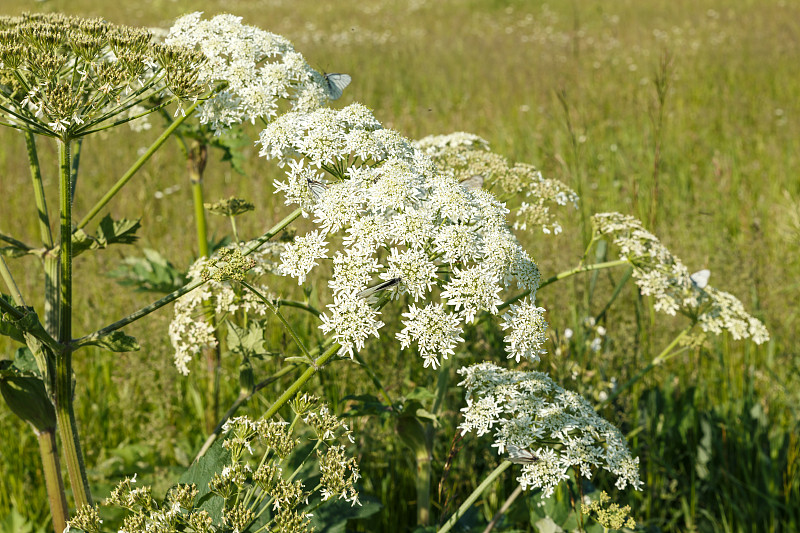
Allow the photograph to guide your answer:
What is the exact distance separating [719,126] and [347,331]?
9.46 meters

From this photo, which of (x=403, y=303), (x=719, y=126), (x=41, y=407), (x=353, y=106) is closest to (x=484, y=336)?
(x=403, y=303)

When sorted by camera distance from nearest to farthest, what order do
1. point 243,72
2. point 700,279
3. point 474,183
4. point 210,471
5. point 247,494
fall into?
point 247,494 → point 210,471 → point 243,72 → point 474,183 → point 700,279

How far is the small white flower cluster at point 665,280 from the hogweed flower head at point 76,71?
215cm

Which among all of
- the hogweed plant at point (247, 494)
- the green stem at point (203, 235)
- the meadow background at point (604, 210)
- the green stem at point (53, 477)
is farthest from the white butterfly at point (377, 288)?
the green stem at point (203, 235)

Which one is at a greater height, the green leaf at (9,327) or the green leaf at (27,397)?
the green leaf at (9,327)

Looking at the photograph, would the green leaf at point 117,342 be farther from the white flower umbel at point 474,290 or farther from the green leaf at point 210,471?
the white flower umbel at point 474,290

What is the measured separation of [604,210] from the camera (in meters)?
6.69

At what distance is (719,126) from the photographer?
9719mm

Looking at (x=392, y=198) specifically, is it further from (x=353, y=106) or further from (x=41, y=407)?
(x=41, y=407)

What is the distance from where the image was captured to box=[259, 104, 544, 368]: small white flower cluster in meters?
2.19

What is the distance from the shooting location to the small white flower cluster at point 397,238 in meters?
2.19

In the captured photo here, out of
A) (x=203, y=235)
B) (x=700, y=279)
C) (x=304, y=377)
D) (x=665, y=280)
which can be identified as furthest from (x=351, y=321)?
(x=700, y=279)

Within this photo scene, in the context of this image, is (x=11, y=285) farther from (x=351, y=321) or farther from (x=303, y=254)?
(x=351, y=321)

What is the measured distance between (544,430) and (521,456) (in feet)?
0.69
